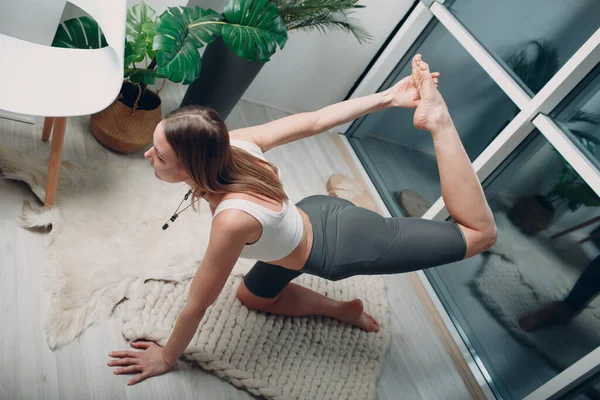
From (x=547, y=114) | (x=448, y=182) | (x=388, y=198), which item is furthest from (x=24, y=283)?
(x=547, y=114)

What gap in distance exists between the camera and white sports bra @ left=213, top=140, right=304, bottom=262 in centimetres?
147

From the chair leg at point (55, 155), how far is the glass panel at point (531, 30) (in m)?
2.00

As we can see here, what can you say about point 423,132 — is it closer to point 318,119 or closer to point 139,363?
point 318,119

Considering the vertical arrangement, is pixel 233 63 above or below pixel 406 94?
below

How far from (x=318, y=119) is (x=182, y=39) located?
63 centimetres

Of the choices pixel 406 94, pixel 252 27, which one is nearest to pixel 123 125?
pixel 252 27

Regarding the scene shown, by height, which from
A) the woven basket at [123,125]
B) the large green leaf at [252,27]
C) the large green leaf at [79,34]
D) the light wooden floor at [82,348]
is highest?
the large green leaf at [252,27]

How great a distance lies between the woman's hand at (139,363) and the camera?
1.70 m

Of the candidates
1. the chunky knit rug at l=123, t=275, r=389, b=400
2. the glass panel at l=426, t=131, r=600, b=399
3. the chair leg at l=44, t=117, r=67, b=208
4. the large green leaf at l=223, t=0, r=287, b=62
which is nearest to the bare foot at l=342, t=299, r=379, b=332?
the chunky knit rug at l=123, t=275, r=389, b=400

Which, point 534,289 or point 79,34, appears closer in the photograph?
point 79,34

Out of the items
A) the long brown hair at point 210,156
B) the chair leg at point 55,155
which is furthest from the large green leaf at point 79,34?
the long brown hair at point 210,156

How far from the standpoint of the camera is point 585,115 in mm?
2307

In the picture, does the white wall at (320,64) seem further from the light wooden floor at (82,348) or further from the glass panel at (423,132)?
the light wooden floor at (82,348)

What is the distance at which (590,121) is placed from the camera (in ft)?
7.54
